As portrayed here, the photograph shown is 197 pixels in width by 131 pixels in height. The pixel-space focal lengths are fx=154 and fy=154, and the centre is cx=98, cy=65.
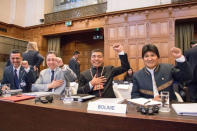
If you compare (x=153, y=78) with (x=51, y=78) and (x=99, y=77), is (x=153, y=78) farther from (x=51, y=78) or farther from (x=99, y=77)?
(x=51, y=78)

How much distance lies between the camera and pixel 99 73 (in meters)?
2.12

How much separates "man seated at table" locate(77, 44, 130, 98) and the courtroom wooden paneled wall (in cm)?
424

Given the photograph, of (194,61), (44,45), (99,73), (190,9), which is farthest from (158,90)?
(44,45)

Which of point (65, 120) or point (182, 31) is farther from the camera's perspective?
point (182, 31)

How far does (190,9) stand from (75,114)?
6.07 metres

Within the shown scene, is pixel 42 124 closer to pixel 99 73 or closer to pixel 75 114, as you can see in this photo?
pixel 75 114

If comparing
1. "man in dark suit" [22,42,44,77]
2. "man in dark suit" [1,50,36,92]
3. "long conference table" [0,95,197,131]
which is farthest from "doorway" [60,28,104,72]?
"long conference table" [0,95,197,131]

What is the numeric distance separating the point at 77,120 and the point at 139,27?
5.78 meters

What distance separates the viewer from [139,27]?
242 inches

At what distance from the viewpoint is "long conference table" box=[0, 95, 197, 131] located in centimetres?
79

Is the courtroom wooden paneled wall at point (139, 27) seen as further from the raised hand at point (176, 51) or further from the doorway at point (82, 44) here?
the raised hand at point (176, 51)

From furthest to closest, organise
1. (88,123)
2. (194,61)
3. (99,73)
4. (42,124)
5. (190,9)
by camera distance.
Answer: (190,9) → (194,61) → (99,73) → (42,124) → (88,123)

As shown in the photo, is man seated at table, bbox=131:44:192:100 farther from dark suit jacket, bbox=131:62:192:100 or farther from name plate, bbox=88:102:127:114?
name plate, bbox=88:102:127:114

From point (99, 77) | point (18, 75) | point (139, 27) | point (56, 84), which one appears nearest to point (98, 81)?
point (99, 77)
